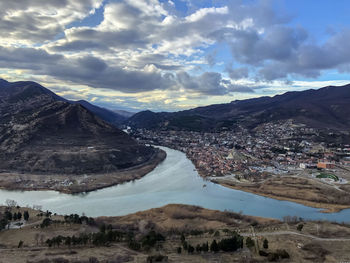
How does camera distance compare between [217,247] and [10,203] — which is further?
[10,203]

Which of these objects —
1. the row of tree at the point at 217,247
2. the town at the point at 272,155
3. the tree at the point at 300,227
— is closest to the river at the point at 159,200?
the tree at the point at 300,227

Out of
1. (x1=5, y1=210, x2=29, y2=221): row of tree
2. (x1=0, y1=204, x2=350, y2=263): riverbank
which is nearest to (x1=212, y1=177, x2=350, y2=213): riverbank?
(x1=0, y1=204, x2=350, y2=263): riverbank

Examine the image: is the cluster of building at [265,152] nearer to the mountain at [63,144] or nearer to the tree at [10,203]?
the mountain at [63,144]

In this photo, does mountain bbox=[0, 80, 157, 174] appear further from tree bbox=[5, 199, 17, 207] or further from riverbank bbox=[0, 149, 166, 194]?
tree bbox=[5, 199, 17, 207]

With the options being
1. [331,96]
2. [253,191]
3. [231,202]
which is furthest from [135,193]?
[331,96]

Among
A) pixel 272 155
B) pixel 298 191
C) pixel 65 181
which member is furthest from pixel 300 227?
pixel 272 155

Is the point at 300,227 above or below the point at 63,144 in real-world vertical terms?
below

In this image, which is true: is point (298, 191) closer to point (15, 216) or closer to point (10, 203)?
point (15, 216)

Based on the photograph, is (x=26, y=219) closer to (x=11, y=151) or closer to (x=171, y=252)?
(x=171, y=252)
